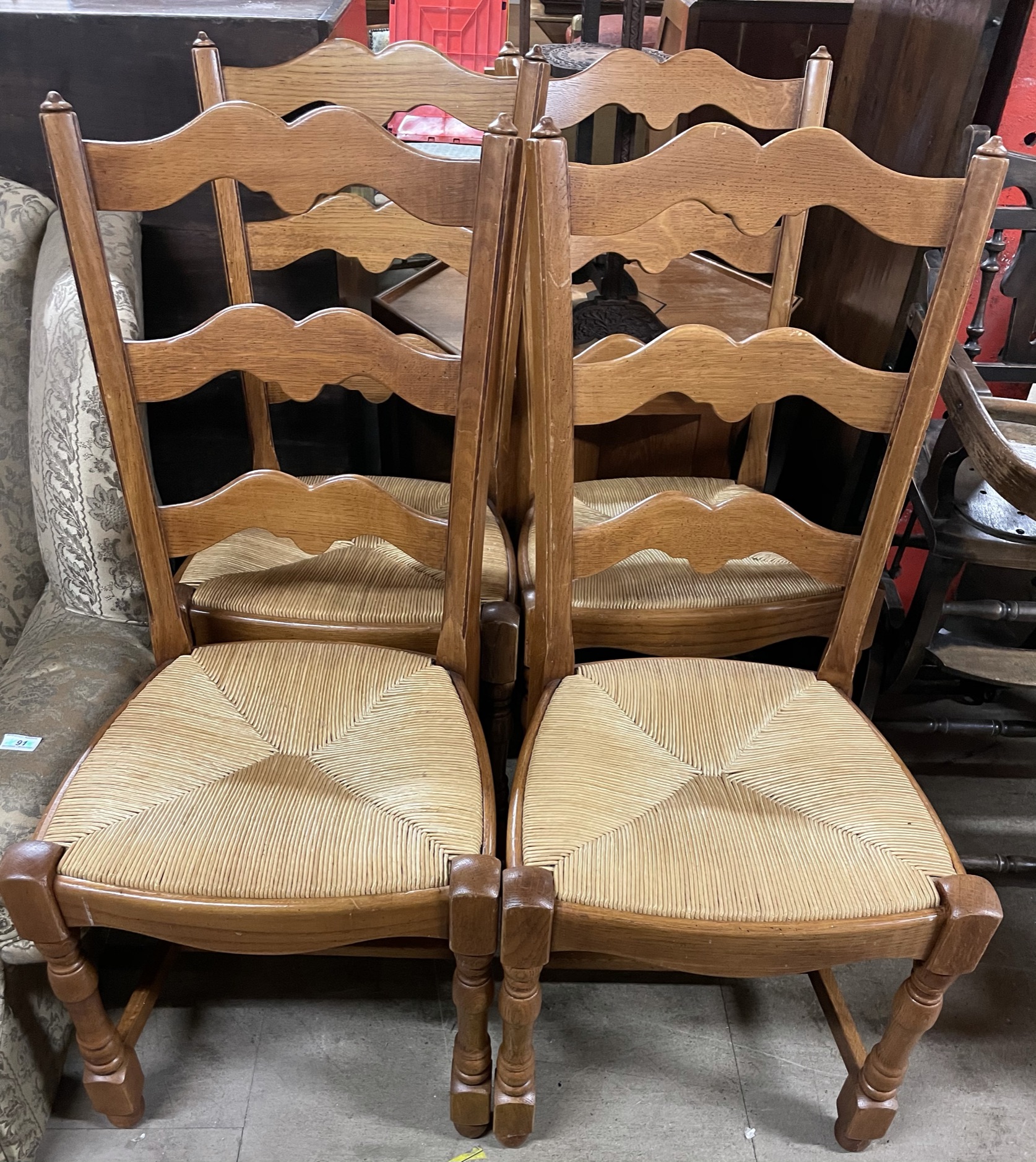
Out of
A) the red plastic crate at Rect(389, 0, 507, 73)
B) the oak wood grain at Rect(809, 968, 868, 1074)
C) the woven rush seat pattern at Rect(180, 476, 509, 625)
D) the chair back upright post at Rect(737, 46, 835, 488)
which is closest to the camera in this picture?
the oak wood grain at Rect(809, 968, 868, 1074)

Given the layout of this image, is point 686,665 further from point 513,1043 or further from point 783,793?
point 513,1043

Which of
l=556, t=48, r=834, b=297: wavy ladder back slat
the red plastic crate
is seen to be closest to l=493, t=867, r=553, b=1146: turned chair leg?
l=556, t=48, r=834, b=297: wavy ladder back slat

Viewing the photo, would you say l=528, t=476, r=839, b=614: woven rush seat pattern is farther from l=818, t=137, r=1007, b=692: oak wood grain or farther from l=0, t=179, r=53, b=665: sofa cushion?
l=0, t=179, r=53, b=665: sofa cushion

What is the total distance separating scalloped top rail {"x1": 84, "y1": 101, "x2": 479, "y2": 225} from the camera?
886 mm

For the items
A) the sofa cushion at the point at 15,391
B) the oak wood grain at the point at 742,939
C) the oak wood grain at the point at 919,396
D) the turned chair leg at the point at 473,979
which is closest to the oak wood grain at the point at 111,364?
the sofa cushion at the point at 15,391

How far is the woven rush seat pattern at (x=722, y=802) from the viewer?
0.88 meters

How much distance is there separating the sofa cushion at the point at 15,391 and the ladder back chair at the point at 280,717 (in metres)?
0.31

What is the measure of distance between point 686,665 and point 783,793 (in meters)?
0.23

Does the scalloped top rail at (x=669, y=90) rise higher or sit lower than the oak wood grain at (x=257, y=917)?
higher

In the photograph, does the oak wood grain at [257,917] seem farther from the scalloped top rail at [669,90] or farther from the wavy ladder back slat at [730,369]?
the scalloped top rail at [669,90]

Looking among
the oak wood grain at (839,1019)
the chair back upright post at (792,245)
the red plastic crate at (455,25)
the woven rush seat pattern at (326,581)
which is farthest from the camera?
the red plastic crate at (455,25)

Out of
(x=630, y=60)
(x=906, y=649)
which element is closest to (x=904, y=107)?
(x=630, y=60)

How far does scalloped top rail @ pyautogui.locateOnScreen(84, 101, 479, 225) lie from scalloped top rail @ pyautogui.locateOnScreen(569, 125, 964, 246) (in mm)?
134

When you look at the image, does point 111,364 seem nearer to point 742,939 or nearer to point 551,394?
point 551,394
